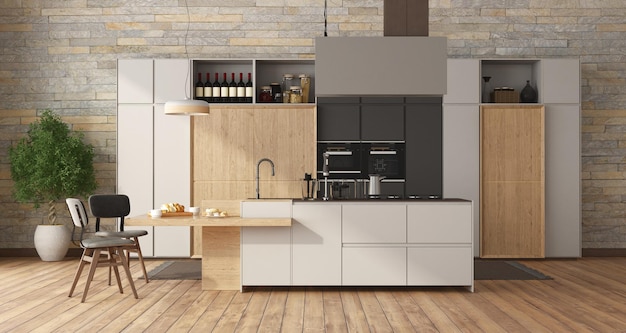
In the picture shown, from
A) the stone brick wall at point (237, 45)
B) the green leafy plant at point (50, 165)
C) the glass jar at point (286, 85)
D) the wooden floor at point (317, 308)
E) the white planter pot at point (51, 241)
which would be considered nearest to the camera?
the wooden floor at point (317, 308)

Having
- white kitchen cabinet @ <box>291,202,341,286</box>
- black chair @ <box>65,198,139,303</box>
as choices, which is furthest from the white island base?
black chair @ <box>65,198,139,303</box>

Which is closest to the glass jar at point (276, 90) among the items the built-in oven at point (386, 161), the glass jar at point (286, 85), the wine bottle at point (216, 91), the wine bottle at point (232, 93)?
the glass jar at point (286, 85)

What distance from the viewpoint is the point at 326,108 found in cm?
829

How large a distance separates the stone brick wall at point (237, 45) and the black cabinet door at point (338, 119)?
0.91 metres

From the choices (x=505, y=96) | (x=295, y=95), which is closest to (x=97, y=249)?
(x=295, y=95)

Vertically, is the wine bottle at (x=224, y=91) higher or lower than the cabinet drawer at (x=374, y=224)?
higher

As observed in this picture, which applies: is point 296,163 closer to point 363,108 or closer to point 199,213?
point 363,108

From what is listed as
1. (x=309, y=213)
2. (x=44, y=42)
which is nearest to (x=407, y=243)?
(x=309, y=213)

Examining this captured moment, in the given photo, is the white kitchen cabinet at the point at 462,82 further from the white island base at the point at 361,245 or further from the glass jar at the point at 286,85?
the white island base at the point at 361,245

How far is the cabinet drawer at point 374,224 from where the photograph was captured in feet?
20.2

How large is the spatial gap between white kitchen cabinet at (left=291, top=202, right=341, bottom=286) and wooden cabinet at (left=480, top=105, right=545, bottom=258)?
278 centimetres

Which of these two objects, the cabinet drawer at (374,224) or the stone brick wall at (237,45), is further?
the stone brick wall at (237,45)

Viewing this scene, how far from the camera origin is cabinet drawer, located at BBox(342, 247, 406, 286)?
613 centimetres

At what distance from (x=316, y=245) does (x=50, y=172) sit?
3.78m
